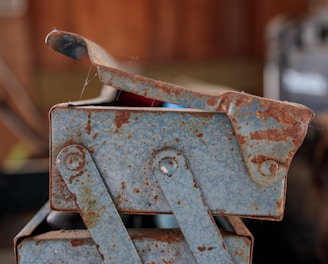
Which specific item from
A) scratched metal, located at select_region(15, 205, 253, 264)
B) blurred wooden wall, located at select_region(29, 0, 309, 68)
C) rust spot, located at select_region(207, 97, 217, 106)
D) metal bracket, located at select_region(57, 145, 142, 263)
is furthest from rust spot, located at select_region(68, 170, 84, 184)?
blurred wooden wall, located at select_region(29, 0, 309, 68)

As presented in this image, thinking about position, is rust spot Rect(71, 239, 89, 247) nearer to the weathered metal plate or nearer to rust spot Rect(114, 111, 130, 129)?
the weathered metal plate

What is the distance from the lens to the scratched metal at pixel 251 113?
32.0 inches

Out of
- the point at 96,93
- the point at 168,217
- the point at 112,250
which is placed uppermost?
the point at 112,250

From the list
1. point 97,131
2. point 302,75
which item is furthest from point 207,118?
point 302,75

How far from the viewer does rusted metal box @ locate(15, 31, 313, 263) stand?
0.82m

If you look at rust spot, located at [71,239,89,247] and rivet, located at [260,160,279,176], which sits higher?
rivet, located at [260,160,279,176]

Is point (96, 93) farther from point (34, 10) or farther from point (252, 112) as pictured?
point (252, 112)

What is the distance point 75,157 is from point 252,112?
0.92ft

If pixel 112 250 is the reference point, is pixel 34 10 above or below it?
below

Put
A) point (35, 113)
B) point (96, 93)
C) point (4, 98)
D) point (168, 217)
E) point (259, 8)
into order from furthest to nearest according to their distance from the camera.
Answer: point (259, 8), point (96, 93), point (35, 113), point (4, 98), point (168, 217)

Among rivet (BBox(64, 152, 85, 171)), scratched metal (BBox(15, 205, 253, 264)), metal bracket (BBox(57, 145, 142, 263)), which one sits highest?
rivet (BBox(64, 152, 85, 171))

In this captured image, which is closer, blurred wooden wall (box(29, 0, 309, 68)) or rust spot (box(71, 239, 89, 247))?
rust spot (box(71, 239, 89, 247))

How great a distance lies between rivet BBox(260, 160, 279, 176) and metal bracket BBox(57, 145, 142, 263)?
24 centimetres

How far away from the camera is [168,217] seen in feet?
4.34
